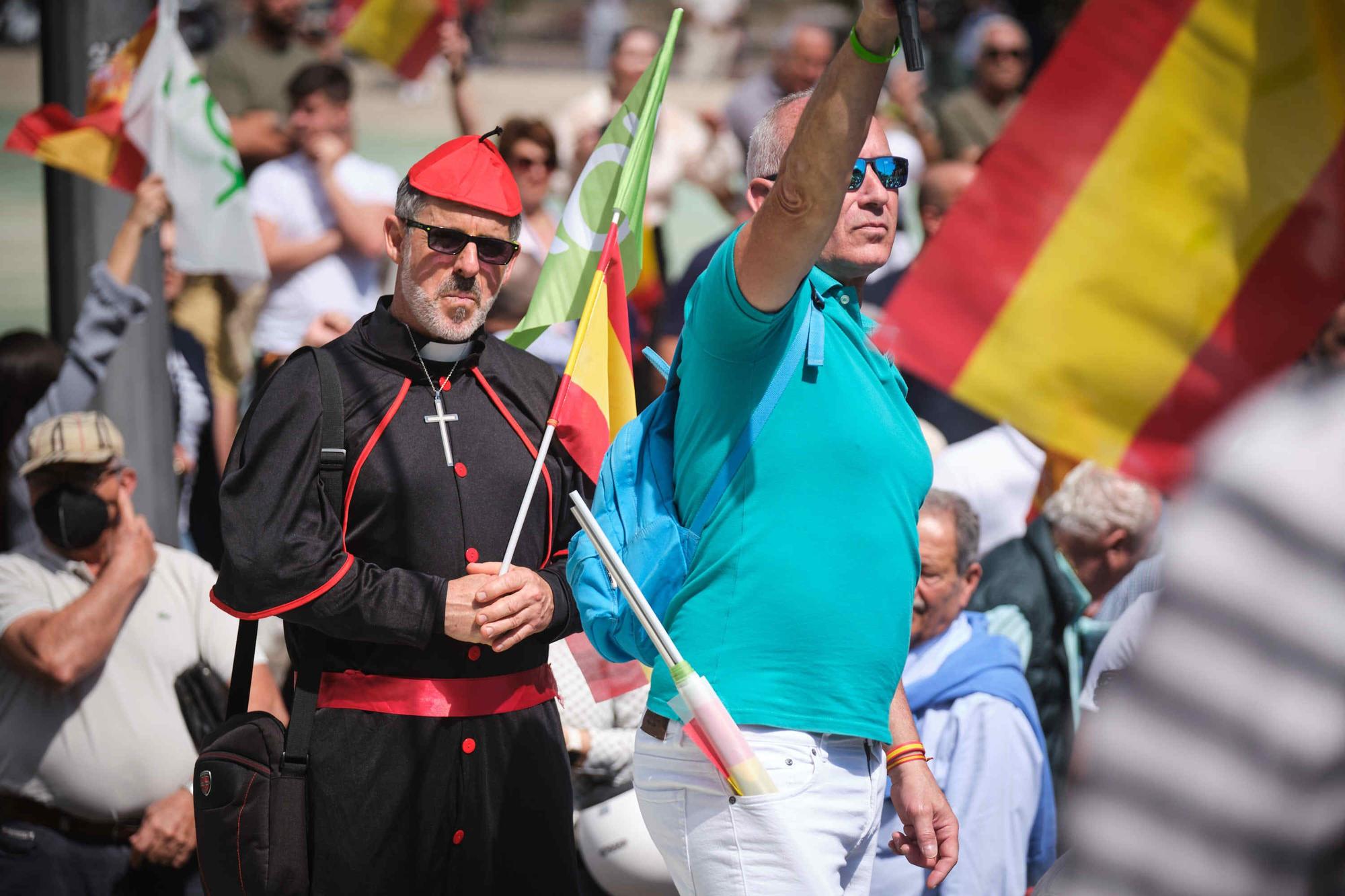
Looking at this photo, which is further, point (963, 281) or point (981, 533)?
point (981, 533)

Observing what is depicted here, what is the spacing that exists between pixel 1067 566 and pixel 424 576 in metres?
2.63

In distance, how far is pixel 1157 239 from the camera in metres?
3.19

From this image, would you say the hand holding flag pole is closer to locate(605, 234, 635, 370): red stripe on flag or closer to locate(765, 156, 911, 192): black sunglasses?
locate(765, 156, 911, 192): black sunglasses

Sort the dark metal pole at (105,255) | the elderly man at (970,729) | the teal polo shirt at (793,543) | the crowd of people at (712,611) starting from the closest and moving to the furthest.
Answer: the crowd of people at (712,611) → the teal polo shirt at (793,543) → the elderly man at (970,729) → the dark metal pole at (105,255)

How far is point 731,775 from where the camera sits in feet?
8.30

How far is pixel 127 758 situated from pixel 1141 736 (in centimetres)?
403

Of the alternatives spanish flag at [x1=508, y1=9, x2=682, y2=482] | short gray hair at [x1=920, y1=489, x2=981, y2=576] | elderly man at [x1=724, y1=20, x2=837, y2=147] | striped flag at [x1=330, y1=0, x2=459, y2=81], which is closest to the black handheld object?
spanish flag at [x1=508, y1=9, x2=682, y2=482]

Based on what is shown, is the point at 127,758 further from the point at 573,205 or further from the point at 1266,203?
the point at 1266,203

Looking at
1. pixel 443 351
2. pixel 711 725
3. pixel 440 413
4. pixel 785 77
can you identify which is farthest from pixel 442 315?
pixel 785 77

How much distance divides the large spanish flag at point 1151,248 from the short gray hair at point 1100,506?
1.90 meters

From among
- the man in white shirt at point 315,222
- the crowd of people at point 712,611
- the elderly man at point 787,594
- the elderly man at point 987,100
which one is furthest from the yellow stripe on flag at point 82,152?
the elderly man at point 987,100

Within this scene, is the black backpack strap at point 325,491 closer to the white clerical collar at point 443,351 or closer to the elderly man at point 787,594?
the white clerical collar at point 443,351

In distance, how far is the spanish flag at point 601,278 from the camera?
3.54 meters

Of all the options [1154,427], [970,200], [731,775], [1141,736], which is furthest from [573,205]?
[1141,736]
